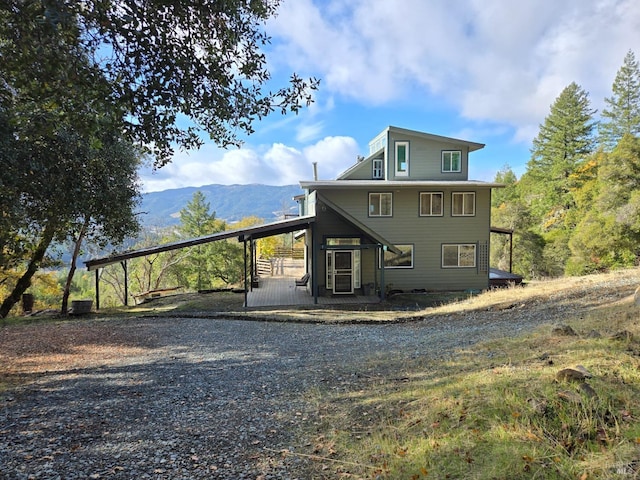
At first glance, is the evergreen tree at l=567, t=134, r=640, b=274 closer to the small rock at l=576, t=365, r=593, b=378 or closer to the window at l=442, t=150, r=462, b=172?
the window at l=442, t=150, r=462, b=172

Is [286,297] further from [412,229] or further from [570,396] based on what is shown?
[570,396]

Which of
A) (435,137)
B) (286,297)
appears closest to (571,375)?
(286,297)

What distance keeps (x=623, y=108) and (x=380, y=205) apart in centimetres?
3558

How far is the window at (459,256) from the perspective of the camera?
18797mm

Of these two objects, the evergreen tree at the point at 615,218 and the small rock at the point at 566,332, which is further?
the evergreen tree at the point at 615,218

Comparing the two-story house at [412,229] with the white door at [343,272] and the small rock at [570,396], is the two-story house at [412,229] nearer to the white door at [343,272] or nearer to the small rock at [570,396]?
the white door at [343,272]

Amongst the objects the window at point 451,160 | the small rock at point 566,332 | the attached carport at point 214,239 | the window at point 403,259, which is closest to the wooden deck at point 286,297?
the attached carport at point 214,239

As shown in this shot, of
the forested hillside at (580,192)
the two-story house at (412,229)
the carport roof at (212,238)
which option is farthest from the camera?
the forested hillside at (580,192)

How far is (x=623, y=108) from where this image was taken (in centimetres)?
3812

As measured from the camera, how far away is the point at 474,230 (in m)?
18.8

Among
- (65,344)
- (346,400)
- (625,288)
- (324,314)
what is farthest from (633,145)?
(65,344)

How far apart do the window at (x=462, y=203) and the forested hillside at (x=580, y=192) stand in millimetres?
11800

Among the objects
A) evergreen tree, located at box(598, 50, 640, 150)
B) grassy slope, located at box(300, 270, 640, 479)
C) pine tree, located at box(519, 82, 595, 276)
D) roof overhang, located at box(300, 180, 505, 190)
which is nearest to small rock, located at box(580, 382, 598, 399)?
grassy slope, located at box(300, 270, 640, 479)

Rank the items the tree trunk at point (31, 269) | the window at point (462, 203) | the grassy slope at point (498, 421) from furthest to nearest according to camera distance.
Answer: the window at point (462, 203)
the tree trunk at point (31, 269)
the grassy slope at point (498, 421)
